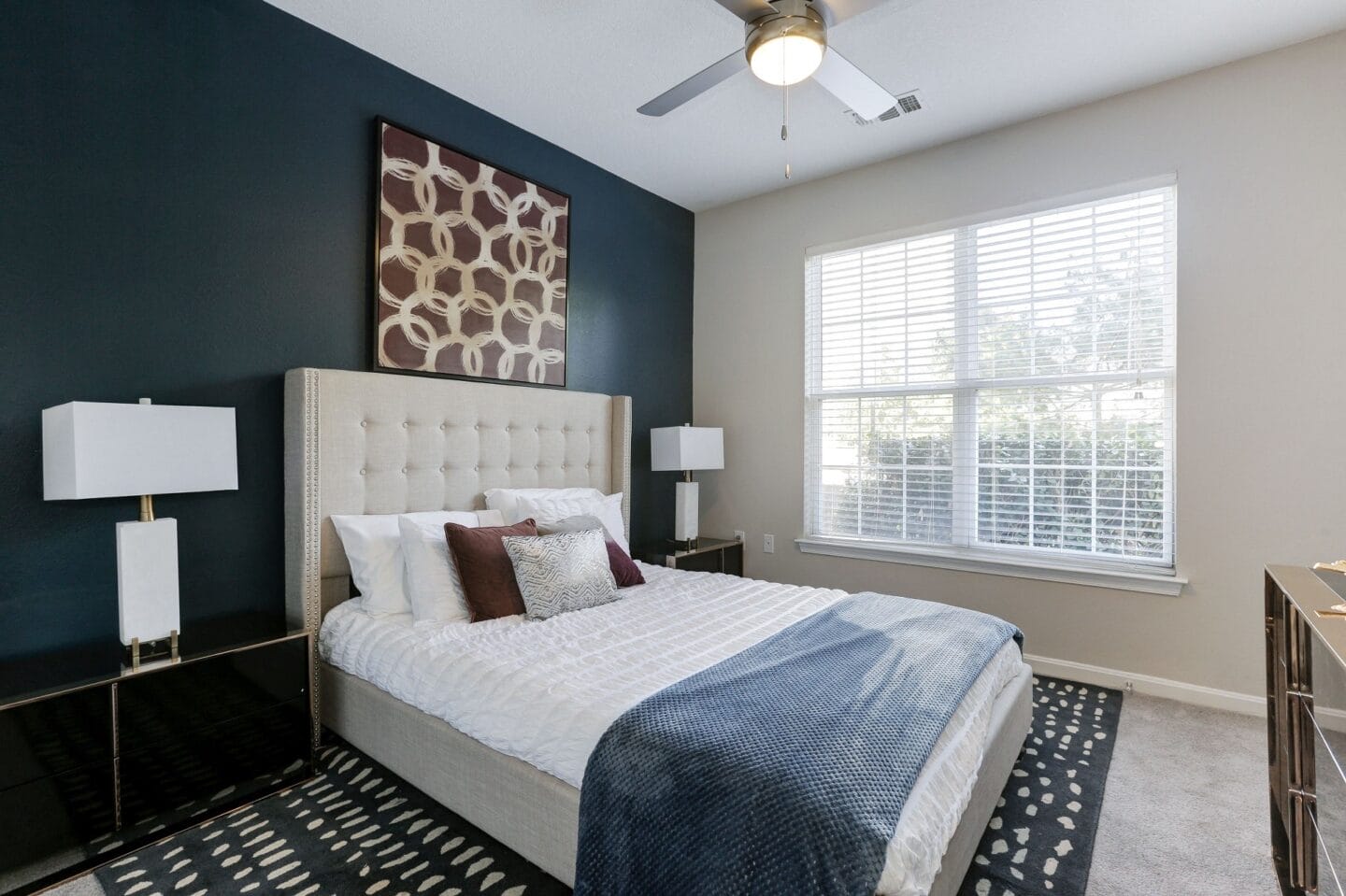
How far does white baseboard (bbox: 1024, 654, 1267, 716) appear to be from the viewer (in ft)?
9.19

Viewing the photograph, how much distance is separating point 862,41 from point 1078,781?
294 centimetres

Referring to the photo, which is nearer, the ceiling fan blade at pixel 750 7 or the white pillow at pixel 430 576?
the ceiling fan blade at pixel 750 7

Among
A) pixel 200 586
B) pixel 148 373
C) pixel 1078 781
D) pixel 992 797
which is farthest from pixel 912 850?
pixel 148 373

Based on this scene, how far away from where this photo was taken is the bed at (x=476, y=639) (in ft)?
5.26

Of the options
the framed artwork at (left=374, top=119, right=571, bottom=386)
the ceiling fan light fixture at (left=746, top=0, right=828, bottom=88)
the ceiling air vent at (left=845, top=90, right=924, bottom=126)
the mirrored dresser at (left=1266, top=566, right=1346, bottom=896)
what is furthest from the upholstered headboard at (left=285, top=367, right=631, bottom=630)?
the mirrored dresser at (left=1266, top=566, right=1346, bottom=896)

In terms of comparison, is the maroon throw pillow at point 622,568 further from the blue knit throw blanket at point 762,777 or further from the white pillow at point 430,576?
the blue knit throw blanket at point 762,777

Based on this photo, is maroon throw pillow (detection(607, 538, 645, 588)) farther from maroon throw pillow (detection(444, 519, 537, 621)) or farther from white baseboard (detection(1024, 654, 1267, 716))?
white baseboard (detection(1024, 654, 1267, 716))

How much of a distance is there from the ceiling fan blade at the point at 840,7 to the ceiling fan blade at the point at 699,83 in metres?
0.26

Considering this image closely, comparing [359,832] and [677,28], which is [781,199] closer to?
[677,28]

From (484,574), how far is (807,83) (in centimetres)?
258

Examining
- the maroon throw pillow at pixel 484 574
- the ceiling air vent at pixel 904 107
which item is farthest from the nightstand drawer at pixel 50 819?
the ceiling air vent at pixel 904 107

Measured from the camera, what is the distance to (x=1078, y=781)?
224cm

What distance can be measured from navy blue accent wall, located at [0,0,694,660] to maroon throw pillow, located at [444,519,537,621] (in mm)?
761

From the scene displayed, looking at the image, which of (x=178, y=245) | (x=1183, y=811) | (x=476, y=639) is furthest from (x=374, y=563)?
(x=1183, y=811)
